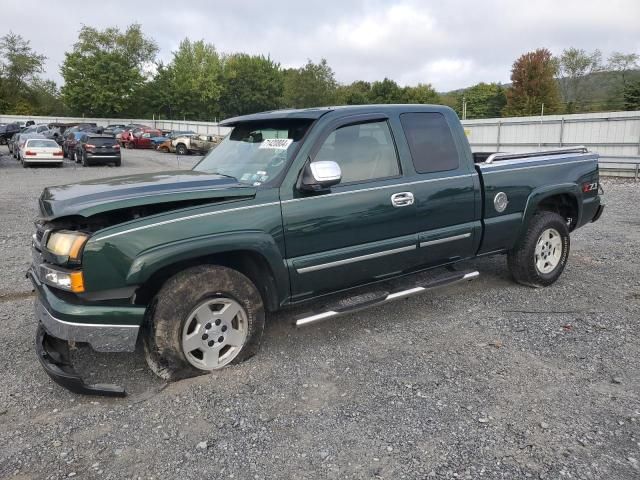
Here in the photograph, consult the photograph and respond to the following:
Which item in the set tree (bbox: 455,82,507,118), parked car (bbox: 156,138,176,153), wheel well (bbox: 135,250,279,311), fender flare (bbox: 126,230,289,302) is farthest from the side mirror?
tree (bbox: 455,82,507,118)

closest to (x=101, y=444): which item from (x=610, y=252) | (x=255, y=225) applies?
(x=255, y=225)

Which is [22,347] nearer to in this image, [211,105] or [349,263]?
[349,263]

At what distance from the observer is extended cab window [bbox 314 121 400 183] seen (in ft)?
13.1

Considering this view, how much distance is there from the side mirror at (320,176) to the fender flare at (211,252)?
47cm

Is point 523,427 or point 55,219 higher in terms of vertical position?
point 55,219

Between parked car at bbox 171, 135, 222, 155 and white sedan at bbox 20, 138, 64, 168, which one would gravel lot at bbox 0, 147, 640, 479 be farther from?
parked car at bbox 171, 135, 222, 155

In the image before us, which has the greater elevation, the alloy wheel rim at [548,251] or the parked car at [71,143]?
the parked car at [71,143]

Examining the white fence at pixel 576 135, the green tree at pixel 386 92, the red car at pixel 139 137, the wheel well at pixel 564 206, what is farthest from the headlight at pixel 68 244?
the green tree at pixel 386 92

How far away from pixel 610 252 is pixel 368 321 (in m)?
4.27

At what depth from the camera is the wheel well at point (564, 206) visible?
5.62m

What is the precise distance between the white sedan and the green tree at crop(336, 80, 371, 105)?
39.0 meters

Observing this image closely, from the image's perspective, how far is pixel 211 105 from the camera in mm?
70438

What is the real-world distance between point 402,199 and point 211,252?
1.65 m

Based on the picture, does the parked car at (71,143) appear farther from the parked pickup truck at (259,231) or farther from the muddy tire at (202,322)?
the muddy tire at (202,322)
